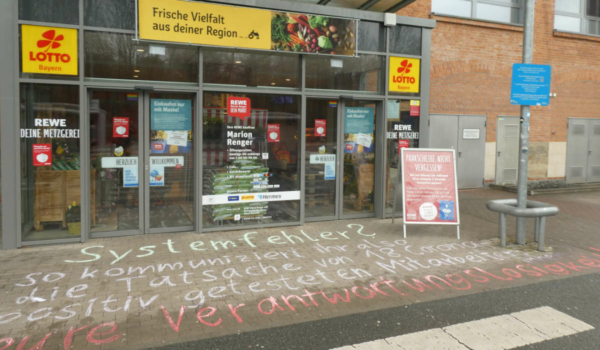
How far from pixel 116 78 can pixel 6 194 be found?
90.1 inches

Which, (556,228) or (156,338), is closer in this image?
(156,338)

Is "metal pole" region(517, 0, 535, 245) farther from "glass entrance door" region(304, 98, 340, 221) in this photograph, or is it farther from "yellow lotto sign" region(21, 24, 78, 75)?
"yellow lotto sign" region(21, 24, 78, 75)

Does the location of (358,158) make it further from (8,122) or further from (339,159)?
(8,122)

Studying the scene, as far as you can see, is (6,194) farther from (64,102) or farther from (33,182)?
(64,102)

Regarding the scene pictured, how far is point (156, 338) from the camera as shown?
12.8 ft

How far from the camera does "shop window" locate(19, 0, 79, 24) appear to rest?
630cm

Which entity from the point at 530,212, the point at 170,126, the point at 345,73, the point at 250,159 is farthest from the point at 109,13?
the point at 530,212

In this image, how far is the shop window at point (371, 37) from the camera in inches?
331

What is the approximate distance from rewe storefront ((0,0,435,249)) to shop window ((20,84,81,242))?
2 cm

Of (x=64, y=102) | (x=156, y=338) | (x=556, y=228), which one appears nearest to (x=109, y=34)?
(x=64, y=102)

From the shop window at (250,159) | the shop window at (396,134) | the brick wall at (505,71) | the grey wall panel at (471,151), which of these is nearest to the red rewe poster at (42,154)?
the shop window at (250,159)

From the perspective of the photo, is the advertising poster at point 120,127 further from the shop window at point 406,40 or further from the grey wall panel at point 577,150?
the grey wall panel at point 577,150

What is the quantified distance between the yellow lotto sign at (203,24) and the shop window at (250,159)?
3.01 ft

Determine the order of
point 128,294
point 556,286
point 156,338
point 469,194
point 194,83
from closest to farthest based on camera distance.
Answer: point 156,338 → point 128,294 → point 556,286 → point 194,83 → point 469,194
